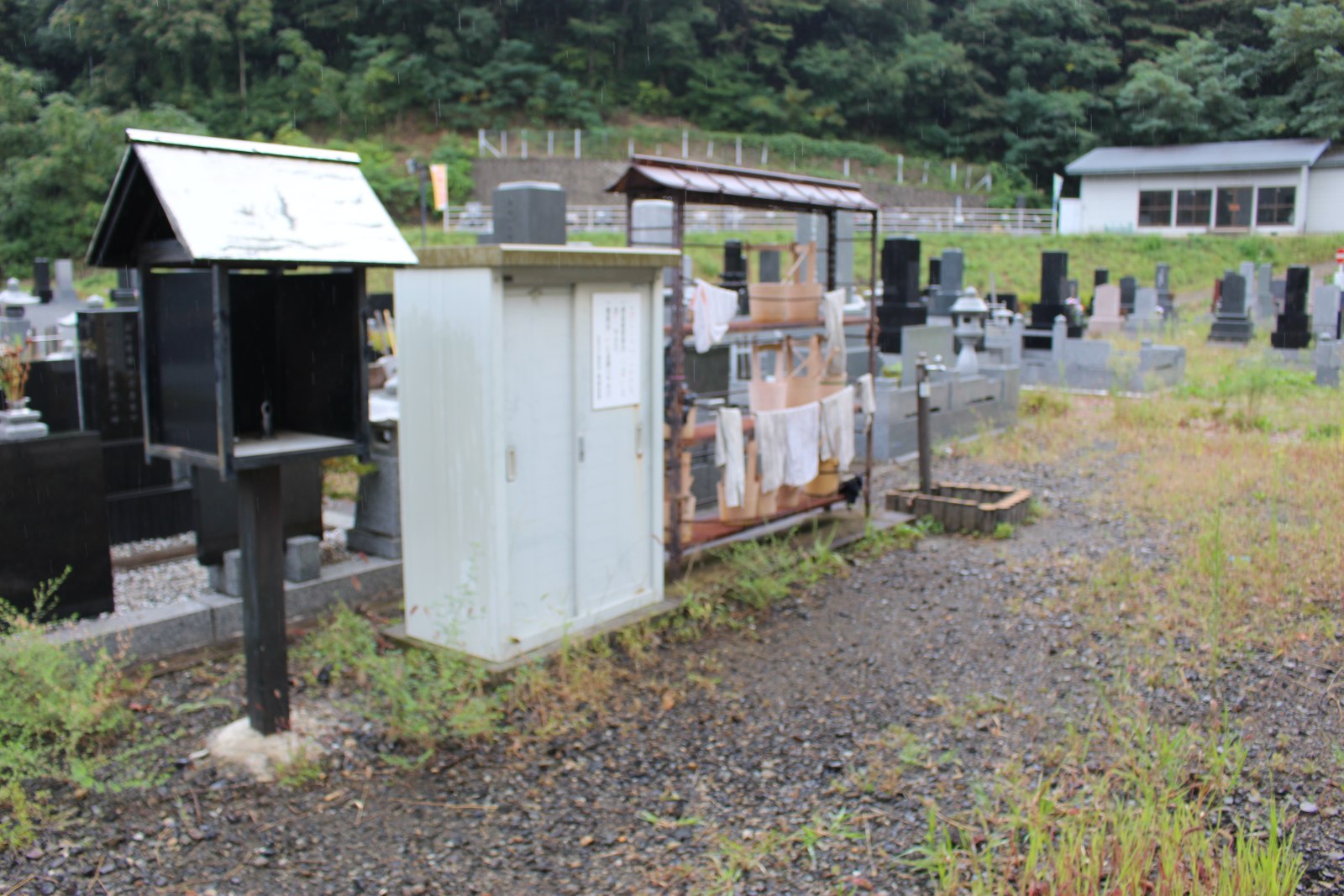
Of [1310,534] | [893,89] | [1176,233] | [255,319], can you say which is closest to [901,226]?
[1176,233]

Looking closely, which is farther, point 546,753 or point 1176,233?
point 1176,233

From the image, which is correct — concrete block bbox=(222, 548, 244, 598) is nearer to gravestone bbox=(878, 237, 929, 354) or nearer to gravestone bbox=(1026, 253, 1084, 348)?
gravestone bbox=(878, 237, 929, 354)

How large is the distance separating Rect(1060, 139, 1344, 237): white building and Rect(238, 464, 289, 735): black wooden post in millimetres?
38576

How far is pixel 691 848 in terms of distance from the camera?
356 cm

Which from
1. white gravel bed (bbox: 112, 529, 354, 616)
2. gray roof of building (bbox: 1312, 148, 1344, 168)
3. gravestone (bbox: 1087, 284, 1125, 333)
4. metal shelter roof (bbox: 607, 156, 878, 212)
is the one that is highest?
gray roof of building (bbox: 1312, 148, 1344, 168)

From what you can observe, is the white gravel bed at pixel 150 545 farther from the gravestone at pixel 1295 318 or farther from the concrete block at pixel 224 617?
the gravestone at pixel 1295 318

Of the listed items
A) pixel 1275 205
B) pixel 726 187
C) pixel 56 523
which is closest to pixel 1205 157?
pixel 1275 205

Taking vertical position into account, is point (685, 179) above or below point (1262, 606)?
above

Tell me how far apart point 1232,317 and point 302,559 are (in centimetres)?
1795

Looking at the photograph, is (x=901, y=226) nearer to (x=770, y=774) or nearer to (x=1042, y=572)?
(x=1042, y=572)

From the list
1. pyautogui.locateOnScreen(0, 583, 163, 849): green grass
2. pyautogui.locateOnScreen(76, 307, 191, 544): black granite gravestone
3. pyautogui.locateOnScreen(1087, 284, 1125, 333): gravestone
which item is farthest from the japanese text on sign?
pyautogui.locateOnScreen(1087, 284, 1125, 333): gravestone

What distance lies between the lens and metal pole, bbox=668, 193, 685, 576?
18.9ft

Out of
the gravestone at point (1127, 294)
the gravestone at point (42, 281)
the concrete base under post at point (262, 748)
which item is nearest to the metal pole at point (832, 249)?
the concrete base under post at point (262, 748)

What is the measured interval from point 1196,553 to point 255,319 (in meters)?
5.44
